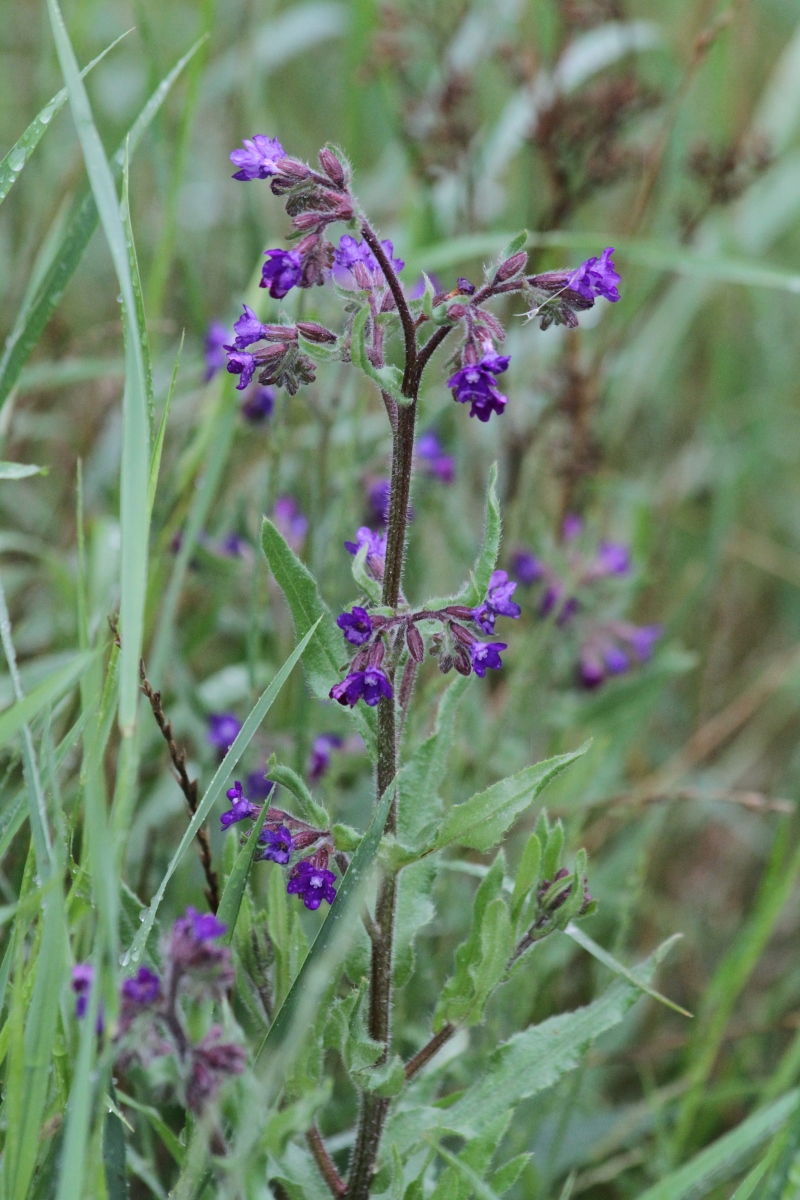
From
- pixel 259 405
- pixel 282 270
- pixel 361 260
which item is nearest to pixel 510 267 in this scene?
pixel 361 260

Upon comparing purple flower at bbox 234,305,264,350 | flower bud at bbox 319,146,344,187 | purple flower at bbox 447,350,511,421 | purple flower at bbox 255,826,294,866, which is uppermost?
flower bud at bbox 319,146,344,187

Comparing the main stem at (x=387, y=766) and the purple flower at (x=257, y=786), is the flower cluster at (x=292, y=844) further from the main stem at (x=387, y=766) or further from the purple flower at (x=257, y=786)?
the purple flower at (x=257, y=786)

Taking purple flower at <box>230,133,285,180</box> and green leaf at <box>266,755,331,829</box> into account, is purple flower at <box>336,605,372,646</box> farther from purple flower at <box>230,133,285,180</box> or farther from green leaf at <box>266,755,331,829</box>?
purple flower at <box>230,133,285,180</box>

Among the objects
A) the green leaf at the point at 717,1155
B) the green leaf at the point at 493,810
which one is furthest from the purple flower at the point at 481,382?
the green leaf at the point at 717,1155

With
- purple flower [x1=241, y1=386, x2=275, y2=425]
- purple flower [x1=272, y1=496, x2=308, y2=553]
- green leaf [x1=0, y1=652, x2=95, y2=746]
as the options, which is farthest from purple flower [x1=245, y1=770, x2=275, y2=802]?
green leaf [x1=0, y1=652, x2=95, y2=746]

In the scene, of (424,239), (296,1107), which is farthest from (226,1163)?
(424,239)
